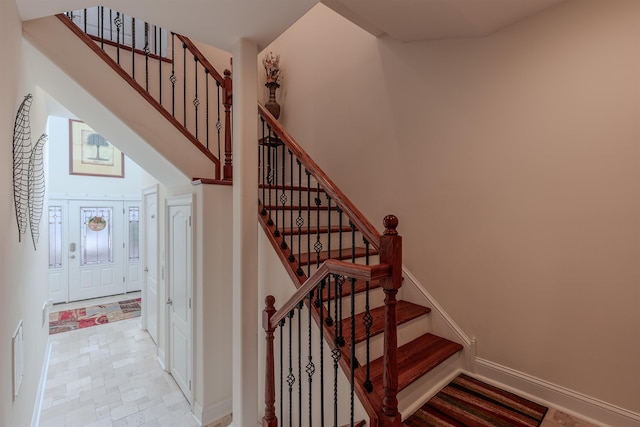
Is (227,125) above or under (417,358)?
above

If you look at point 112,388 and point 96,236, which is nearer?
point 112,388

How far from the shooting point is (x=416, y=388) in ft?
6.44

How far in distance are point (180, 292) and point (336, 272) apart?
2.16 meters

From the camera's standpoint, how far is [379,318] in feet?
7.20

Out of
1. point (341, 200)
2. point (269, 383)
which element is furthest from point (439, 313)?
point (269, 383)

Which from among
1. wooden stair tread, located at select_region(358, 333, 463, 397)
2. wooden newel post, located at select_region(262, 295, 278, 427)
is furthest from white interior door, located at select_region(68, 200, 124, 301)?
wooden stair tread, located at select_region(358, 333, 463, 397)

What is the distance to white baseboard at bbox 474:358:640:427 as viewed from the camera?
1.77 m

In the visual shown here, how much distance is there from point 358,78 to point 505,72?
4.68 ft

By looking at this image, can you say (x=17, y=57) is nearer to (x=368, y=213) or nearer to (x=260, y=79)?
(x=368, y=213)

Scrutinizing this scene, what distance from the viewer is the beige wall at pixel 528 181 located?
1754mm

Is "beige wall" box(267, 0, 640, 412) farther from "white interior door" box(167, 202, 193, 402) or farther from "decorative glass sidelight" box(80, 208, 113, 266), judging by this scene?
"decorative glass sidelight" box(80, 208, 113, 266)

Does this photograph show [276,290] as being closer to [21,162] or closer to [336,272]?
[336,272]

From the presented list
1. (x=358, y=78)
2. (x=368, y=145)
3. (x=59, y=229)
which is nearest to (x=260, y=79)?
(x=358, y=78)

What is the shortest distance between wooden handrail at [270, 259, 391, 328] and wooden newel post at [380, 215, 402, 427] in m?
0.04
